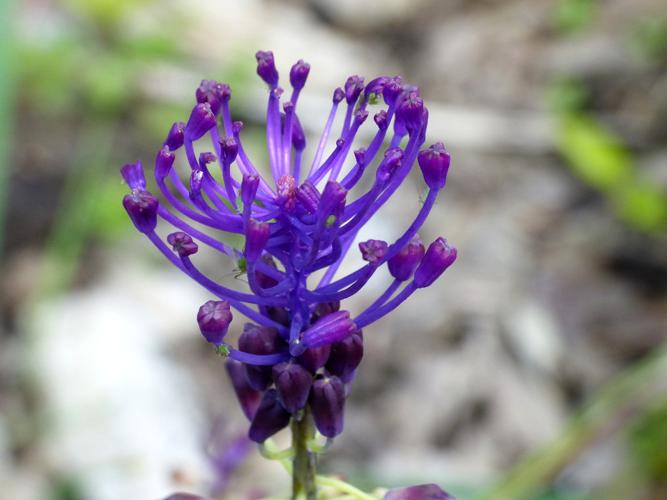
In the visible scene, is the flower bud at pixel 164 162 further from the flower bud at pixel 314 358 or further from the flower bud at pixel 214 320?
the flower bud at pixel 314 358

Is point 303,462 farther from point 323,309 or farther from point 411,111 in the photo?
point 411,111

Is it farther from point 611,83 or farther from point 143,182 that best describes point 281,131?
point 611,83

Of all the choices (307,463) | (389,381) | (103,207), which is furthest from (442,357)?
(307,463)

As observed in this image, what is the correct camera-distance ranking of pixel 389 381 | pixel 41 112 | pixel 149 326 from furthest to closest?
pixel 41 112 < pixel 149 326 < pixel 389 381

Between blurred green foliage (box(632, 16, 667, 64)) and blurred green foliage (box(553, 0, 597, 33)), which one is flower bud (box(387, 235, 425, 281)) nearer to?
blurred green foliage (box(632, 16, 667, 64))

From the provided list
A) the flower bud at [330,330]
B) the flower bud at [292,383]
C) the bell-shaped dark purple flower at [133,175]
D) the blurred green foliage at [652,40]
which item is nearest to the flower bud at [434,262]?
the flower bud at [330,330]

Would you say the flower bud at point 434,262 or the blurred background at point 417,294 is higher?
the blurred background at point 417,294
